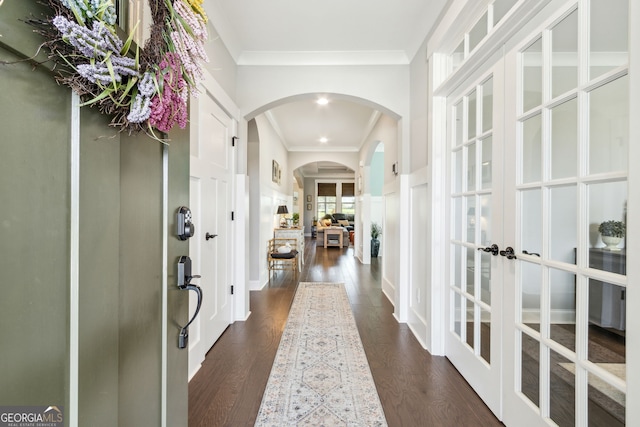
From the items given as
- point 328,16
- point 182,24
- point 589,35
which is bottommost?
point 182,24

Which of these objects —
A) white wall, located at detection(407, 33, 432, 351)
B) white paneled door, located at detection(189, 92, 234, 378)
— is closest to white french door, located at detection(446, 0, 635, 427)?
white wall, located at detection(407, 33, 432, 351)

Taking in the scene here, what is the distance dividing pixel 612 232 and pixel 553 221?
10.2 inches

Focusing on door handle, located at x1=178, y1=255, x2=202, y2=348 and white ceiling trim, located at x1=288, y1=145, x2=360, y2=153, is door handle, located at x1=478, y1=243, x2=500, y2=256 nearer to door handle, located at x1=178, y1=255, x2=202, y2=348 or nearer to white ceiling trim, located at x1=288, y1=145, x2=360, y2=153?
door handle, located at x1=178, y1=255, x2=202, y2=348

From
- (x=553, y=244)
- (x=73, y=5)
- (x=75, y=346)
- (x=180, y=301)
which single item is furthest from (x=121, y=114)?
(x=553, y=244)

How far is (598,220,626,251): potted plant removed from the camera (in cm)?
99

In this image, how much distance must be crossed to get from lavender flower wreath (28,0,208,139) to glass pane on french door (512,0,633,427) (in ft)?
4.64

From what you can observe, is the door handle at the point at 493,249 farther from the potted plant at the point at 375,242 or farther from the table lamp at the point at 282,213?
the potted plant at the point at 375,242

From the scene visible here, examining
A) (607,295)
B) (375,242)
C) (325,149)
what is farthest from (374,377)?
(325,149)

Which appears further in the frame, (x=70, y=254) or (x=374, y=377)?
(x=374, y=377)

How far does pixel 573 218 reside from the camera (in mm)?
1180

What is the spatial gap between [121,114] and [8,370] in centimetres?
57

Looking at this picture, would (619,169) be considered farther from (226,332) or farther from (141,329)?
(226,332)

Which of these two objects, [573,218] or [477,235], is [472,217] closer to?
[477,235]

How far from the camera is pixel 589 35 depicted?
1.11m
